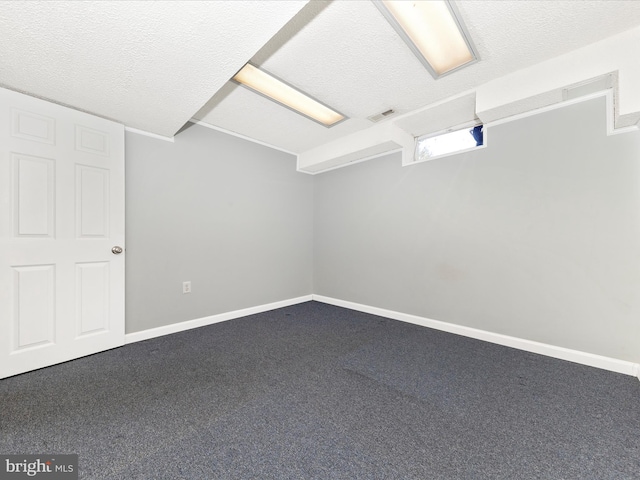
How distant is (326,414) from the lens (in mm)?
1502

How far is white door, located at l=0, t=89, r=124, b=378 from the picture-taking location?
76.7 inches

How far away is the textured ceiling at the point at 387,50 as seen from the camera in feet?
5.26

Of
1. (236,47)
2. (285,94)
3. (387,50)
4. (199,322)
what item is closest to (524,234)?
(387,50)

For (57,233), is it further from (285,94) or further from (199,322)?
(285,94)

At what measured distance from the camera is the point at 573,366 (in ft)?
6.95

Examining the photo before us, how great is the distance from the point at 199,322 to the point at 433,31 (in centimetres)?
360

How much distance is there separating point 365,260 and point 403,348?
149cm

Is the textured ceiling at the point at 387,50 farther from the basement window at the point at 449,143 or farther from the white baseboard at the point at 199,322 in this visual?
the white baseboard at the point at 199,322

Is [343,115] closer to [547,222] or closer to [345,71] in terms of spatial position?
[345,71]

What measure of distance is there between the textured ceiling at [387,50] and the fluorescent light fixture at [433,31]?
56 mm

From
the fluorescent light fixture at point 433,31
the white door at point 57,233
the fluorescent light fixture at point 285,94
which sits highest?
the fluorescent light fixture at point 433,31

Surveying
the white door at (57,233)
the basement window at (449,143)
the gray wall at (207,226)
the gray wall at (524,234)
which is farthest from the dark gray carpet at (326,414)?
the basement window at (449,143)

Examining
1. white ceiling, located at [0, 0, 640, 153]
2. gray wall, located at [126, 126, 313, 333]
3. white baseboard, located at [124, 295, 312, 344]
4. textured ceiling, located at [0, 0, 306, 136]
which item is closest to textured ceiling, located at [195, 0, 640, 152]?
white ceiling, located at [0, 0, 640, 153]

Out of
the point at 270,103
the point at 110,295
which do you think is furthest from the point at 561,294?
the point at 110,295
